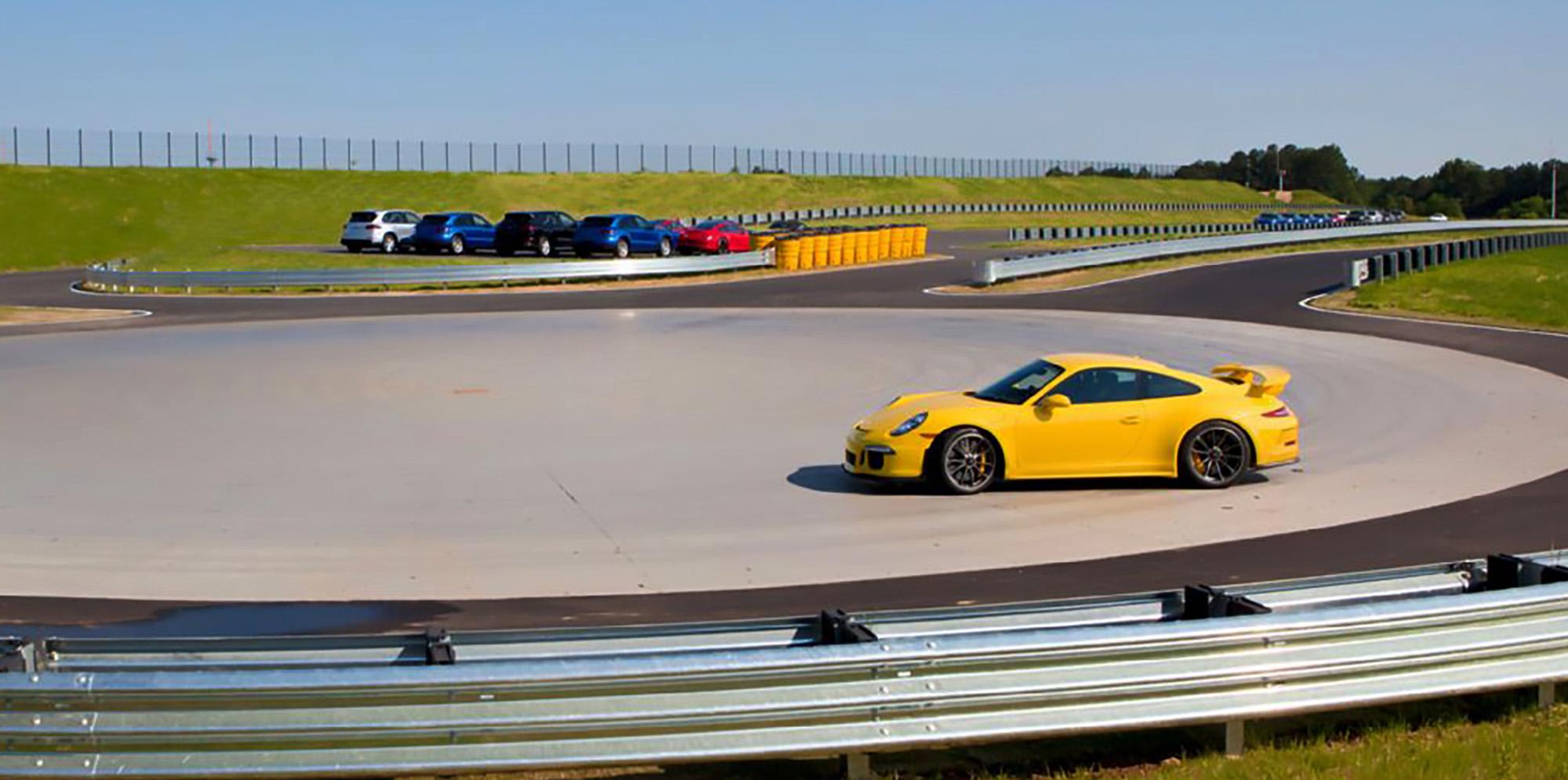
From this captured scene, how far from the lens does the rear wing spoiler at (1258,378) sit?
1572cm

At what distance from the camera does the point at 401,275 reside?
4659 centimetres

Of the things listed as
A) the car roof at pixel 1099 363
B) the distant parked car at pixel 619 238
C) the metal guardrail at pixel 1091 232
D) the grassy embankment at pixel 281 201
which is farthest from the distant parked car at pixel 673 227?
the car roof at pixel 1099 363

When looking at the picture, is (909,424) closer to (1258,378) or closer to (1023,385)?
(1023,385)

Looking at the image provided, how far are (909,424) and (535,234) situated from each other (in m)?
41.6

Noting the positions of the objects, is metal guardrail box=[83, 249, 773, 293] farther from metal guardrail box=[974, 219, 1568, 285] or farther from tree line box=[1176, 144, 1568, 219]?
tree line box=[1176, 144, 1568, 219]

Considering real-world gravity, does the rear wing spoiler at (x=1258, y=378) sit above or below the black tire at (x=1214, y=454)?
above

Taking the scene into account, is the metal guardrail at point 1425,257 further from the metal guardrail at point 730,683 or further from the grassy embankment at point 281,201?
the metal guardrail at point 730,683

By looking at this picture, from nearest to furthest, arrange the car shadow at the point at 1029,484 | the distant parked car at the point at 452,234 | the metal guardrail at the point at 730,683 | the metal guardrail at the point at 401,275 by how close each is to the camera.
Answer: the metal guardrail at the point at 730,683, the car shadow at the point at 1029,484, the metal guardrail at the point at 401,275, the distant parked car at the point at 452,234

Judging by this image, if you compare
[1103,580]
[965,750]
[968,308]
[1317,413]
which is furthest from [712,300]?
[965,750]

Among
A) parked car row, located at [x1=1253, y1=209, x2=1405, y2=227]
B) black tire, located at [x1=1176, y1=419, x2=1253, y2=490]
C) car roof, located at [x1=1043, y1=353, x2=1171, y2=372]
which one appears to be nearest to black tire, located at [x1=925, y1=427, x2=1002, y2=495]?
car roof, located at [x1=1043, y1=353, x2=1171, y2=372]

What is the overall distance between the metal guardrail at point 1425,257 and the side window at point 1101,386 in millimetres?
29251

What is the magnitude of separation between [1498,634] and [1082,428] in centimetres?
786

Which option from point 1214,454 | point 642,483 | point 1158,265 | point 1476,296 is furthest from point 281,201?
point 1214,454

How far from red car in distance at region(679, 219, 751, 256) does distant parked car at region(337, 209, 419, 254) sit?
33.4 ft
